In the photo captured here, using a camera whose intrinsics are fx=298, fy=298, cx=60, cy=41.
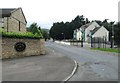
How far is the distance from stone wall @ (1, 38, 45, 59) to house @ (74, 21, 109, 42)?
66547mm

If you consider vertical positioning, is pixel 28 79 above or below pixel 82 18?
below

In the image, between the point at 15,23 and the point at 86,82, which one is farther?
the point at 15,23

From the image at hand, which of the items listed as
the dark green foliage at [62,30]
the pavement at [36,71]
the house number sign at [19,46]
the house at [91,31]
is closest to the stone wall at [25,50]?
the house number sign at [19,46]

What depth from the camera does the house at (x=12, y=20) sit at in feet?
141

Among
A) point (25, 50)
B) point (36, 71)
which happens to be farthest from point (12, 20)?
point (36, 71)

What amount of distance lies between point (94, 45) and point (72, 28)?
83.5 m

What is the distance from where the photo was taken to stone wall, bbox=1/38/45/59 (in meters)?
26.4

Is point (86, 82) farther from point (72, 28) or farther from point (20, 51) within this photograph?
point (72, 28)

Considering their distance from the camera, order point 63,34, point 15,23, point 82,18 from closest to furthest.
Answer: point 15,23, point 63,34, point 82,18

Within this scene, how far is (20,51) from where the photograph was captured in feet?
92.2

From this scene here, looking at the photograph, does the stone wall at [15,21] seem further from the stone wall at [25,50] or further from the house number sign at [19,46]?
the house number sign at [19,46]

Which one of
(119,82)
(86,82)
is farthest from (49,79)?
(119,82)

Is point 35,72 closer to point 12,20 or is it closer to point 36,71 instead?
point 36,71

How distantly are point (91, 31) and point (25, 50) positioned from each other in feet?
291
